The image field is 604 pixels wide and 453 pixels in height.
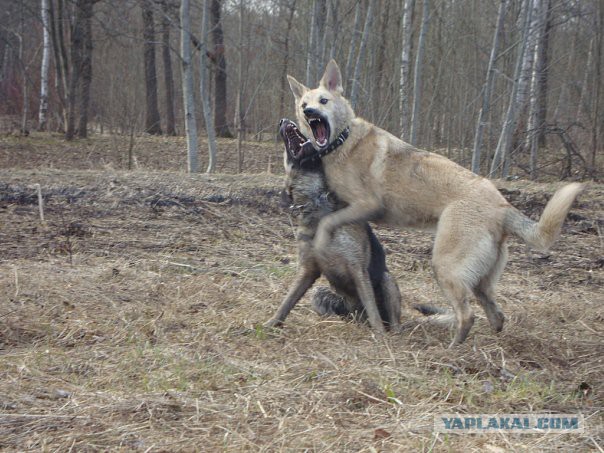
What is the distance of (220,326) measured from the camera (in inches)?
207

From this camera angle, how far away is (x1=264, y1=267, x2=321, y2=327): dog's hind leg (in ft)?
17.7

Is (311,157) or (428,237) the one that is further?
(428,237)

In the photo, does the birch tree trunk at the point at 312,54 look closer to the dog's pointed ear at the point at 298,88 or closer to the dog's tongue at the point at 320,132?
the dog's pointed ear at the point at 298,88

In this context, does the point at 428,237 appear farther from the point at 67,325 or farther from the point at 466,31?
the point at 466,31

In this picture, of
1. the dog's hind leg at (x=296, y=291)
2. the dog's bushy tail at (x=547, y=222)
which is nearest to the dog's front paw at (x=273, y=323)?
the dog's hind leg at (x=296, y=291)

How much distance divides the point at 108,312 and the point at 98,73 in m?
19.7

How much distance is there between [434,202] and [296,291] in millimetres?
1268

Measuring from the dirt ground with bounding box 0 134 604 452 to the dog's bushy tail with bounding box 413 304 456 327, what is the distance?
237mm

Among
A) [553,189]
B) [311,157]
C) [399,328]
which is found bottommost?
[399,328]

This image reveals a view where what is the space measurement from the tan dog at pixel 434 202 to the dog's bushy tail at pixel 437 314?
11.3 inches

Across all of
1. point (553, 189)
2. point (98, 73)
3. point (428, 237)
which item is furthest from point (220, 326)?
point (98, 73)

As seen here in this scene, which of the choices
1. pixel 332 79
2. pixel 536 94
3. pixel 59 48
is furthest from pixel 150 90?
pixel 332 79

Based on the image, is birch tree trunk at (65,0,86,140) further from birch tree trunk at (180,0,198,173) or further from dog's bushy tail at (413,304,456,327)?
dog's bushy tail at (413,304,456,327)

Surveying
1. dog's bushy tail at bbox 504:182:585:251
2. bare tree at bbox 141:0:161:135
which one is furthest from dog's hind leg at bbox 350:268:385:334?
bare tree at bbox 141:0:161:135
